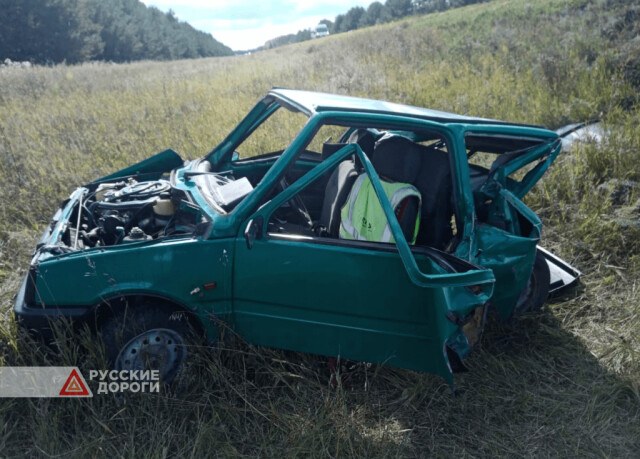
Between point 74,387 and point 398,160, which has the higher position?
point 398,160

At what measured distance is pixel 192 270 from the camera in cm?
247

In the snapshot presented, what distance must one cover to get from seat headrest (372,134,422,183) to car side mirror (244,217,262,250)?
0.88 m

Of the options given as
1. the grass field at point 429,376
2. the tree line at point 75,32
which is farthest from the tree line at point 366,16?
the grass field at point 429,376

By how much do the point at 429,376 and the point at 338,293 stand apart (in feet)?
2.77

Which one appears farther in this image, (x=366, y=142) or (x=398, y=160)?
(x=366, y=142)

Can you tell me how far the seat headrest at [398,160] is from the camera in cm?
284

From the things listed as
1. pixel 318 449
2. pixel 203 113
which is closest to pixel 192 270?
pixel 318 449

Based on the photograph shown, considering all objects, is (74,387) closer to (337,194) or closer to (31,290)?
(31,290)

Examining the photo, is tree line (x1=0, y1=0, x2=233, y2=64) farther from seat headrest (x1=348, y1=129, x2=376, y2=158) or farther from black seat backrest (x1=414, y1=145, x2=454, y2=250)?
black seat backrest (x1=414, y1=145, x2=454, y2=250)

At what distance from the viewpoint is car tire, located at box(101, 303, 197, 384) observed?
8.34 feet

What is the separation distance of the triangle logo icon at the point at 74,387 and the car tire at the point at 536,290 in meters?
2.82

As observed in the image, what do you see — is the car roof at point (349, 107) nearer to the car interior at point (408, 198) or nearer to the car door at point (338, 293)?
the car interior at point (408, 198)

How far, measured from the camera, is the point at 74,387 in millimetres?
2570

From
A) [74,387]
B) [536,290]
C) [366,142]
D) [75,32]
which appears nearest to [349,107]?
[366,142]
